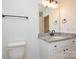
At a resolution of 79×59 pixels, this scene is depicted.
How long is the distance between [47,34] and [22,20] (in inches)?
37.7

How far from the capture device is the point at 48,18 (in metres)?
3.16

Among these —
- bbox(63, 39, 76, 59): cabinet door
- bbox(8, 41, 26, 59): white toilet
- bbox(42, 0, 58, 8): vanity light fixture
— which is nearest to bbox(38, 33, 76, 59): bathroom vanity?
bbox(63, 39, 76, 59): cabinet door

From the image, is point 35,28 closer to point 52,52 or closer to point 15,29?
point 15,29

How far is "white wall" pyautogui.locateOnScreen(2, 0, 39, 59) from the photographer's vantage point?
241 centimetres

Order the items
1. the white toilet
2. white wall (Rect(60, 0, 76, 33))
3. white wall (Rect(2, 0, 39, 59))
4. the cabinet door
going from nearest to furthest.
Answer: the white toilet, white wall (Rect(2, 0, 39, 59)), the cabinet door, white wall (Rect(60, 0, 76, 33))

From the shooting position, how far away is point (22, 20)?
268cm

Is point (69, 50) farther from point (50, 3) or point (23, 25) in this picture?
point (50, 3)

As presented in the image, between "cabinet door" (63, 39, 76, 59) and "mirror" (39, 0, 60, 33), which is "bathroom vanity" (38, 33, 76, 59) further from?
"mirror" (39, 0, 60, 33)

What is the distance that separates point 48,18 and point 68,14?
2.16 ft

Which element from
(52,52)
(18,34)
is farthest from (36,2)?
(52,52)

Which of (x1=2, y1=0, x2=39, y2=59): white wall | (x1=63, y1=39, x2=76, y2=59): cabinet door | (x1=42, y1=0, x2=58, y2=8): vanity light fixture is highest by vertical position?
(x1=42, y1=0, x2=58, y2=8): vanity light fixture

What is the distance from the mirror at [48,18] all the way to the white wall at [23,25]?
17cm

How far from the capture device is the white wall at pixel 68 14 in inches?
119

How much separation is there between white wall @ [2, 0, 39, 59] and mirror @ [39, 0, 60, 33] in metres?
0.17
